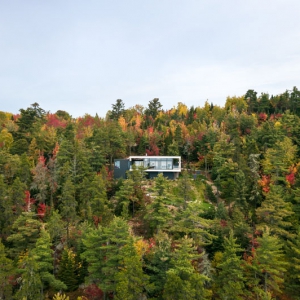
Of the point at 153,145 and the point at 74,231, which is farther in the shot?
the point at 153,145

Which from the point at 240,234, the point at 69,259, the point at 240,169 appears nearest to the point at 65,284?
the point at 69,259

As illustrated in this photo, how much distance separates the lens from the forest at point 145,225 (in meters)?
21.9

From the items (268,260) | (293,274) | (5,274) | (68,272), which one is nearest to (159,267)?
(68,272)

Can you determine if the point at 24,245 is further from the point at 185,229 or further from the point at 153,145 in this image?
the point at 153,145

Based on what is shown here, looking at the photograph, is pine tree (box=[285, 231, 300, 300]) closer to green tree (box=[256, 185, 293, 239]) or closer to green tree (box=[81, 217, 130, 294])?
green tree (box=[256, 185, 293, 239])

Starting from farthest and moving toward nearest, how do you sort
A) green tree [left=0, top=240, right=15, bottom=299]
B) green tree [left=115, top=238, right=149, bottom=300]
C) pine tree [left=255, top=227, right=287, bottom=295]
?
green tree [left=0, top=240, right=15, bottom=299] < pine tree [left=255, top=227, right=287, bottom=295] < green tree [left=115, top=238, right=149, bottom=300]

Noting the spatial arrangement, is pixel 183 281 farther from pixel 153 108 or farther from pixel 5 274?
pixel 153 108

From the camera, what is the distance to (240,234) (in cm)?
2773

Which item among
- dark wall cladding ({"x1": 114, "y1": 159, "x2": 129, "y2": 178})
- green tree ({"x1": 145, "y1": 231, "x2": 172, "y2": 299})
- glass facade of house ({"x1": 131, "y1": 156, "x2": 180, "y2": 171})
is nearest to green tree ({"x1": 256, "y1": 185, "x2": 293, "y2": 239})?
green tree ({"x1": 145, "y1": 231, "x2": 172, "y2": 299})

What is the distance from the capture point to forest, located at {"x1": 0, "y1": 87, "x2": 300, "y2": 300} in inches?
861

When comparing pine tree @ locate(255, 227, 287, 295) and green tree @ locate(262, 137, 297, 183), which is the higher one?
green tree @ locate(262, 137, 297, 183)

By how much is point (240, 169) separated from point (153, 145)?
77.2 feet

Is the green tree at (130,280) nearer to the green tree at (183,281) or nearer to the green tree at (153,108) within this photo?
the green tree at (183,281)

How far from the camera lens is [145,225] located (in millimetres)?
31234
